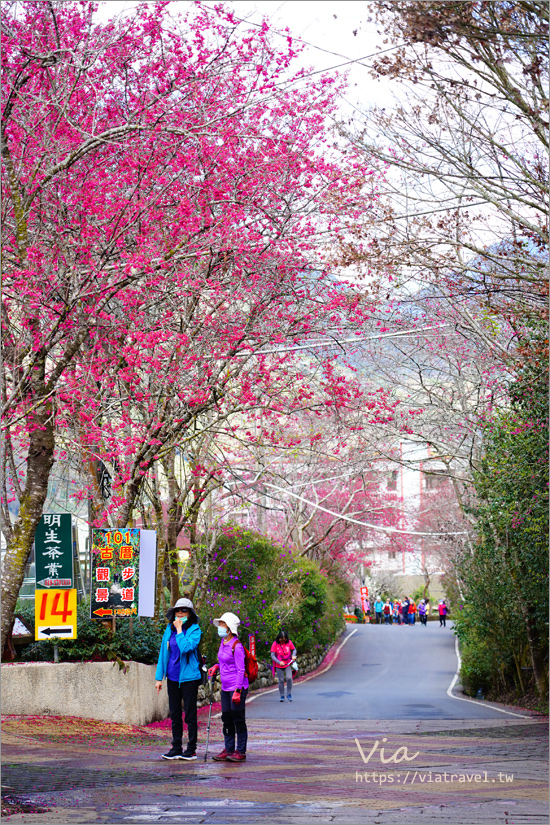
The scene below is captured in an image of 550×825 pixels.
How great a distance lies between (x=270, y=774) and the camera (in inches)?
353

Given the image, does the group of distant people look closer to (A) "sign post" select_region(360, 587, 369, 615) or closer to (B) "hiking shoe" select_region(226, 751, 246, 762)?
(A) "sign post" select_region(360, 587, 369, 615)

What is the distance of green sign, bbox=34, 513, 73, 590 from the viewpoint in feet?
43.5

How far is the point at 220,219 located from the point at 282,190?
Result: 1378 millimetres

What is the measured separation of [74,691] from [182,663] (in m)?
3.81

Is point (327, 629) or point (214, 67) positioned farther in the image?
point (327, 629)

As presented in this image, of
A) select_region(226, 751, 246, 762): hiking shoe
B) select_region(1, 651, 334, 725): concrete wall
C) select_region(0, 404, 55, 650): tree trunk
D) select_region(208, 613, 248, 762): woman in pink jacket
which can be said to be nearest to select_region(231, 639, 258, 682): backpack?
select_region(208, 613, 248, 762): woman in pink jacket

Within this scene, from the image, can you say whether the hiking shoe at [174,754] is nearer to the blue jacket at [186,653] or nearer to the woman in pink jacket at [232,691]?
the woman in pink jacket at [232,691]

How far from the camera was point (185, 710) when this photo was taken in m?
10.5

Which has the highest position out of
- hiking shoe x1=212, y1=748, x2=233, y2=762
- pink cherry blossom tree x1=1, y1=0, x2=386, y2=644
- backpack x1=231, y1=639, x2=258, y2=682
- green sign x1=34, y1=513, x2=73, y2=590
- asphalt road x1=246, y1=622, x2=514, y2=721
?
pink cherry blossom tree x1=1, y1=0, x2=386, y2=644

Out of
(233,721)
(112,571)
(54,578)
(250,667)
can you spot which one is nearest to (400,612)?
(112,571)

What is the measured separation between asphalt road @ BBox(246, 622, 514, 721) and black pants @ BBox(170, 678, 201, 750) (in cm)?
809

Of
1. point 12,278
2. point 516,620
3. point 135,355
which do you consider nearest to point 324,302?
point 135,355

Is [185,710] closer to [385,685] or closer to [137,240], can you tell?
[137,240]

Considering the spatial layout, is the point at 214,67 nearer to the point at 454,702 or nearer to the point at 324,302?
the point at 324,302
